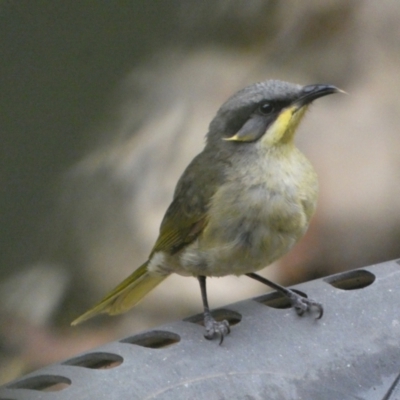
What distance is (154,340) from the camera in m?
2.89

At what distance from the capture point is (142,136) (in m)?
4.39

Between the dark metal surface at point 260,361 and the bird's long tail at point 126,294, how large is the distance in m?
0.61

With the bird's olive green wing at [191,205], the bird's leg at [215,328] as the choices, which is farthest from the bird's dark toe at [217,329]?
the bird's olive green wing at [191,205]

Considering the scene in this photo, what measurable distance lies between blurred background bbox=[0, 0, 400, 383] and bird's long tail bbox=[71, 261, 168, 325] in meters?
0.53

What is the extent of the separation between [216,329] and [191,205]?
54 centimetres

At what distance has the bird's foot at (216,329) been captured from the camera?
9.27 feet

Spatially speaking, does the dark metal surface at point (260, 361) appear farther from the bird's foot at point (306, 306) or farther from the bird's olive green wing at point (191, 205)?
the bird's olive green wing at point (191, 205)

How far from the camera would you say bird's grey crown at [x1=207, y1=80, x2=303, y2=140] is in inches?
121

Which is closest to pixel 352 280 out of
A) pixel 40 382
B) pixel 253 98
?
pixel 253 98

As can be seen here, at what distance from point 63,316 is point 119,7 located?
1354 mm

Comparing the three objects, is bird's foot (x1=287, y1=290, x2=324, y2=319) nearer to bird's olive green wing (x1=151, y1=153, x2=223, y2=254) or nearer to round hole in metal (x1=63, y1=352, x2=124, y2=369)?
bird's olive green wing (x1=151, y1=153, x2=223, y2=254)

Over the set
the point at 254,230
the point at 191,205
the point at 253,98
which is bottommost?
the point at 254,230

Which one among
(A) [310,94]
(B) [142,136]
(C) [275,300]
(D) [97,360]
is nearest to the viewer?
(D) [97,360]

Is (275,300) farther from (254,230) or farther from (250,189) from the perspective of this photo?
(250,189)
